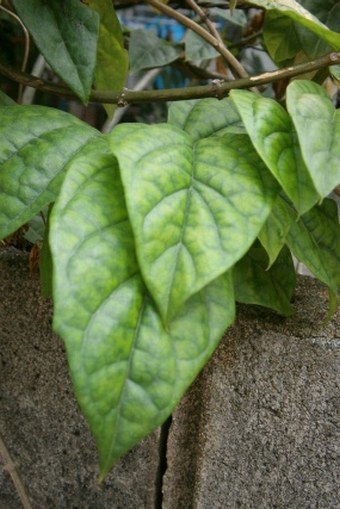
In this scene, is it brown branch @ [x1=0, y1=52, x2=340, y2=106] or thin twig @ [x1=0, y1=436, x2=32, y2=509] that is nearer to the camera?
brown branch @ [x1=0, y1=52, x2=340, y2=106]

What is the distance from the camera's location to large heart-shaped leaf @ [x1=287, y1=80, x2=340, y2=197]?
1.56ft

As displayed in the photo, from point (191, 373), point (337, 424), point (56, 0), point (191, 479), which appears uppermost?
point (56, 0)

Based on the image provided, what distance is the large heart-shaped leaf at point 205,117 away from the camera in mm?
700

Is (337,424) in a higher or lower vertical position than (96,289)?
lower

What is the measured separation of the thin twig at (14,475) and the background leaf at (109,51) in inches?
19.7

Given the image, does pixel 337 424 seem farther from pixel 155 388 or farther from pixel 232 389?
pixel 155 388

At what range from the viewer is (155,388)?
1.48 ft

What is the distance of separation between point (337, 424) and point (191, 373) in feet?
0.89

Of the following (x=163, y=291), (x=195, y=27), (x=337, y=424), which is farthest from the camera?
(x=195, y=27)

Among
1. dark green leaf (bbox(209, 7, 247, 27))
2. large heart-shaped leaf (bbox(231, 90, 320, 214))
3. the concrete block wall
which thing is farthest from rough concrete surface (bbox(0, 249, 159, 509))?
dark green leaf (bbox(209, 7, 247, 27))

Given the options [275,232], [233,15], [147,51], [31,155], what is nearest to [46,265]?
[31,155]

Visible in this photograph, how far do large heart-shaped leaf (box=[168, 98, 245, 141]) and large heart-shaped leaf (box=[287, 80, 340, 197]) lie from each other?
0.14 m

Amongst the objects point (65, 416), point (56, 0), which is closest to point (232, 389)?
point (65, 416)

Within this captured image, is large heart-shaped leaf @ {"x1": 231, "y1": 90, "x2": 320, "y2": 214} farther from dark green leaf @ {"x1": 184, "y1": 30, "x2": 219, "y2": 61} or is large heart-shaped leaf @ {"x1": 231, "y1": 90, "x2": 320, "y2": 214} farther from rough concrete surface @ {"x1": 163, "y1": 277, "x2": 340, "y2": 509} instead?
dark green leaf @ {"x1": 184, "y1": 30, "x2": 219, "y2": 61}
